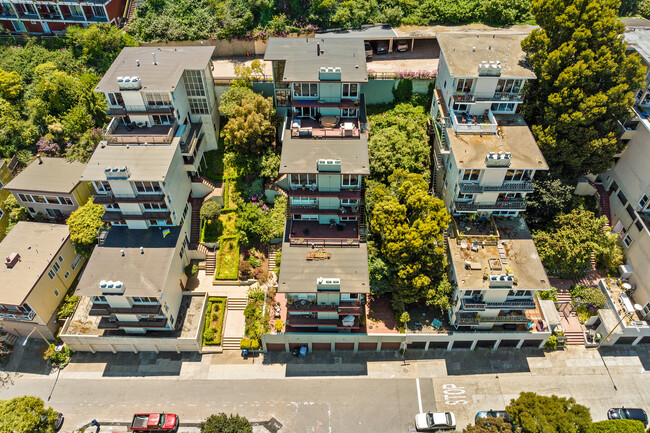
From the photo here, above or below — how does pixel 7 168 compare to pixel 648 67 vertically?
below

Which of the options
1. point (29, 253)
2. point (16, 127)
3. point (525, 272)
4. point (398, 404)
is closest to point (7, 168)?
point (16, 127)

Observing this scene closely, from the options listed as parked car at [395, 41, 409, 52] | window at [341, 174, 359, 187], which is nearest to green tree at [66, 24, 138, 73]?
parked car at [395, 41, 409, 52]

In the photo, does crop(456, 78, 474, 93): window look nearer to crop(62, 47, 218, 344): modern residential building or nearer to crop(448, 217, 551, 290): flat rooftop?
crop(448, 217, 551, 290): flat rooftop

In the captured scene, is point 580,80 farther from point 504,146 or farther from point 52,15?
point 52,15

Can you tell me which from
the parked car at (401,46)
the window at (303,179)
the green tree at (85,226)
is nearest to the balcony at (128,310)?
the green tree at (85,226)

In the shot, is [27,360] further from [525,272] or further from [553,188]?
[553,188]

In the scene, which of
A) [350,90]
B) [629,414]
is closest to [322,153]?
[350,90]
